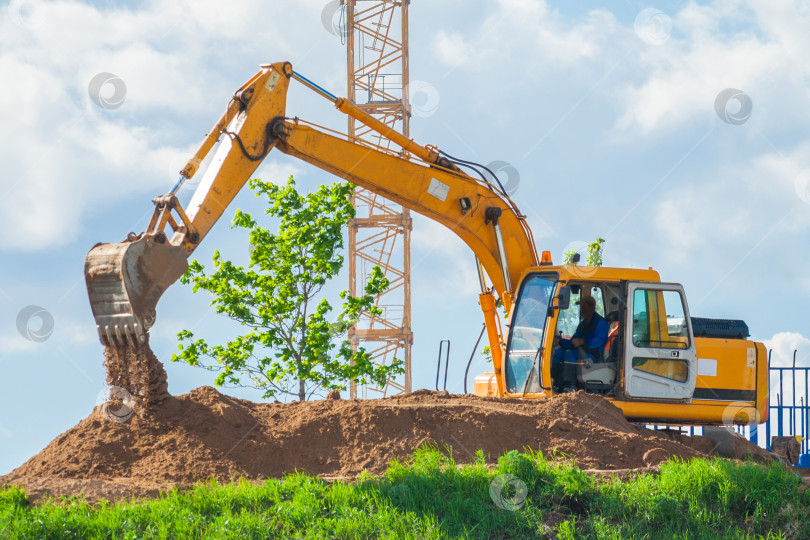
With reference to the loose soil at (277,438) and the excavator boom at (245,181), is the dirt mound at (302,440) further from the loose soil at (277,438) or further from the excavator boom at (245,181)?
the excavator boom at (245,181)

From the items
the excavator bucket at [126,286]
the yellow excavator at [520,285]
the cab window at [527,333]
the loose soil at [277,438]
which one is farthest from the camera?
the cab window at [527,333]

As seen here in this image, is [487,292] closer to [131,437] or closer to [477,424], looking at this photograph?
[477,424]

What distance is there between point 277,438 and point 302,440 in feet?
0.94

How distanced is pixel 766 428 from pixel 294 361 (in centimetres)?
970

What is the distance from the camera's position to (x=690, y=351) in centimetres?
1162

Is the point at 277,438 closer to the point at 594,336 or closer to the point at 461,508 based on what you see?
the point at 461,508

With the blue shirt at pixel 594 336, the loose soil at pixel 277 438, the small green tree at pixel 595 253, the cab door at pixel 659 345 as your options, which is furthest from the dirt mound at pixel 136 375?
the small green tree at pixel 595 253

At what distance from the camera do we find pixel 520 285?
12.1 m

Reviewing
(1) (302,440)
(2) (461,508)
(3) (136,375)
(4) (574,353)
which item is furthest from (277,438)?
(4) (574,353)

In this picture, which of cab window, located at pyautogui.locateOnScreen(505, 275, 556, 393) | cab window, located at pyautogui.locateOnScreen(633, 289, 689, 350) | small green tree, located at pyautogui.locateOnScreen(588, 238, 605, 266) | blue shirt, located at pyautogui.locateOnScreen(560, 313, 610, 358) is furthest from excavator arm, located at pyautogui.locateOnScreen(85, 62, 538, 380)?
small green tree, located at pyautogui.locateOnScreen(588, 238, 605, 266)

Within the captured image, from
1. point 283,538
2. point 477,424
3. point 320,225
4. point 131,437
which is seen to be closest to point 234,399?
point 131,437

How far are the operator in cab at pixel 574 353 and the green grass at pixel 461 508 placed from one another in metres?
3.20

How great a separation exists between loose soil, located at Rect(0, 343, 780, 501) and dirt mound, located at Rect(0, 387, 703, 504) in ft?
0.04

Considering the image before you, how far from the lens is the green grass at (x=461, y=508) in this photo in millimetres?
7324
